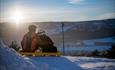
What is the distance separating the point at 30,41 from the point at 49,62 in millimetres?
350

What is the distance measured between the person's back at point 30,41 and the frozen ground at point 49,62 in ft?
0.43

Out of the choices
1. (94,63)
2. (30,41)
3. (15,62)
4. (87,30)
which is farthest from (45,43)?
(94,63)

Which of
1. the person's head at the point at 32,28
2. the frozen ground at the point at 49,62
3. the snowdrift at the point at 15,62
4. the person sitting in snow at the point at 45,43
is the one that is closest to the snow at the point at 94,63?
the frozen ground at the point at 49,62

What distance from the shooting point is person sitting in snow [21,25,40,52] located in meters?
3.84

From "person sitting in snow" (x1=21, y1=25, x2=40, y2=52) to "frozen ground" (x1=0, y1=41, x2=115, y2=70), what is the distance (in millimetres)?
130

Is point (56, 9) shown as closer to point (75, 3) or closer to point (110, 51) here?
point (75, 3)

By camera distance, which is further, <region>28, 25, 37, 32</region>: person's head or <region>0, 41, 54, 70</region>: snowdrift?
<region>28, 25, 37, 32</region>: person's head

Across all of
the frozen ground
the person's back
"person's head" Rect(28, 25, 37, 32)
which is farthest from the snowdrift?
"person's head" Rect(28, 25, 37, 32)

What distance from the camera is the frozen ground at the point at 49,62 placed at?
374 centimetres

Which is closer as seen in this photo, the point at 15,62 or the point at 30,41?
the point at 15,62

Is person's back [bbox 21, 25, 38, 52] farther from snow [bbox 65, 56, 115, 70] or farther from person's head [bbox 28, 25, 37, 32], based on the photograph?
snow [bbox 65, 56, 115, 70]

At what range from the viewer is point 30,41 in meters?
3.87

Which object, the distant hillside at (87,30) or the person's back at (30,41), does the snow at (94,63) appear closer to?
the distant hillside at (87,30)

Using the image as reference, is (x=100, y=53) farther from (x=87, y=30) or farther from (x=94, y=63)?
(x=87, y=30)
